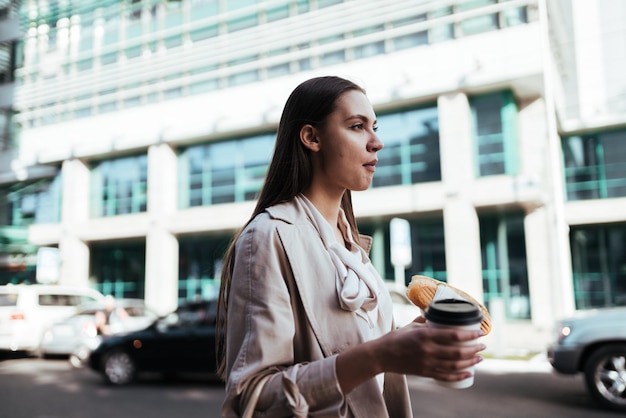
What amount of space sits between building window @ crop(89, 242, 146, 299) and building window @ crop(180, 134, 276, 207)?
349cm

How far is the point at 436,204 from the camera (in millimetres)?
15664

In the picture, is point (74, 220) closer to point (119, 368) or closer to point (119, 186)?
point (119, 186)

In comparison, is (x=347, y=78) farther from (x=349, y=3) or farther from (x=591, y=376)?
(x=349, y=3)

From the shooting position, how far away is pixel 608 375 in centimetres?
588

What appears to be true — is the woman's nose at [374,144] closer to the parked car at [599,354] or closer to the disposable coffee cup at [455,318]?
the disposable coffee cup at [455,318]

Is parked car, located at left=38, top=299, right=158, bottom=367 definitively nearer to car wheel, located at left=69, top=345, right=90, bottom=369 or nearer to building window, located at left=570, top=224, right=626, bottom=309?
car wheel, located at left=69, top=345, right=90, bottom=369

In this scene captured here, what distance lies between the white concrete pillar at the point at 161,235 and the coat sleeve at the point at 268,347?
19.5m

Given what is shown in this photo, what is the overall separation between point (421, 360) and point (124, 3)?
2405 cm

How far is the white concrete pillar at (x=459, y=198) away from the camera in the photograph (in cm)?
1509

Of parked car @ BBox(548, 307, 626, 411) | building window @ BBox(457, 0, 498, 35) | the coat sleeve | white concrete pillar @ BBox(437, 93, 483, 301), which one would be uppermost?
building window @ BBox(457, 0, 498, 35)

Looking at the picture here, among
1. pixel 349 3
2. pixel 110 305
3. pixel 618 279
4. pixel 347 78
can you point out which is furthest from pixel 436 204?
pixel 347 78

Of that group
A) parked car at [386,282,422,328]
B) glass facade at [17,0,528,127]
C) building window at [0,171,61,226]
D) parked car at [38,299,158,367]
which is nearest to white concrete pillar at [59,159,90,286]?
building window at [0,171,61,226]

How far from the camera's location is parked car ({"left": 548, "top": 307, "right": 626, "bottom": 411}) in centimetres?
577

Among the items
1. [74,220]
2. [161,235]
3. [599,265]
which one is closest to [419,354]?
[599,265]
